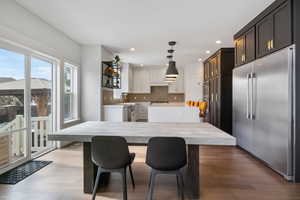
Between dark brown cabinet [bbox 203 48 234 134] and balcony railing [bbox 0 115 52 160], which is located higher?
dark brown cabinet [bbox 203 48 234 134]

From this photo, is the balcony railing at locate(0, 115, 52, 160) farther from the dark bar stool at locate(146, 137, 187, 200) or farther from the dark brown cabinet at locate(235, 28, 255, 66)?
the dark brown cabinet at locate(235, 28, 255, 66)

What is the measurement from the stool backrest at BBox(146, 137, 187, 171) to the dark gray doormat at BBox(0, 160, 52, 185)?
2.12 meters

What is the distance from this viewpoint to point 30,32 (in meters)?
3.40

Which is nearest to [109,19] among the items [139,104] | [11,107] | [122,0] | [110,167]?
[122,0]

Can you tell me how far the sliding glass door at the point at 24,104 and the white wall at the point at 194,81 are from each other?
549 cm

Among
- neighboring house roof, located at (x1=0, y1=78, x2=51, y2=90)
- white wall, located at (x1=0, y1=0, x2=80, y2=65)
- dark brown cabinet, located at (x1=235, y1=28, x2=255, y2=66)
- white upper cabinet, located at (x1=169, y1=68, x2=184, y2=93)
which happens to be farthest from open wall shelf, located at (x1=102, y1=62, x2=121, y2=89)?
white upper cabinet, located at (x1=169, y1=68, x2=184, y2=93)

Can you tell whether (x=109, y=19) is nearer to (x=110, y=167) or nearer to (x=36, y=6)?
(x=36, y=6)

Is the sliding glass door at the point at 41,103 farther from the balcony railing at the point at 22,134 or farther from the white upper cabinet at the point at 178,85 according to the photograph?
the white upper cabinet at the point at 178,85

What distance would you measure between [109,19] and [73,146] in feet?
10.1

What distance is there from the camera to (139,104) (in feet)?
32.1

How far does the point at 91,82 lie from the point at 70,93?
633 millimetres

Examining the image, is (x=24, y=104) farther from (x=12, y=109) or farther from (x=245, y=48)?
(x=245, y=48)

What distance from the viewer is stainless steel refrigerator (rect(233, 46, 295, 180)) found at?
269 cm

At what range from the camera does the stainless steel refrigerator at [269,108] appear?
2.69 m
